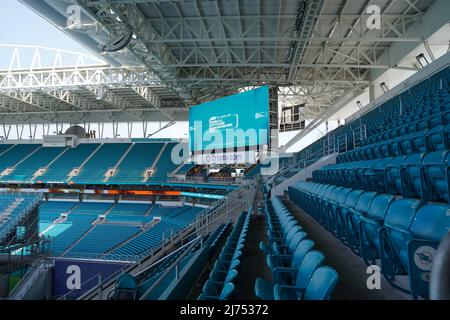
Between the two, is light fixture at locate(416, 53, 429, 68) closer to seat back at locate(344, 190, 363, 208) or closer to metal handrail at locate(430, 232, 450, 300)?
seat back at locate(344, 190, 363, 208)

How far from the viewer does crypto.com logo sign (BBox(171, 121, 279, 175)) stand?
545 inches

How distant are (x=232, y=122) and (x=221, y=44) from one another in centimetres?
378

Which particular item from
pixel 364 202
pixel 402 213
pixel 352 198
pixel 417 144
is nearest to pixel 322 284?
A: pixel 402 213

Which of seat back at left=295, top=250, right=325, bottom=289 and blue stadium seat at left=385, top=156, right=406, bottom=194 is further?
blue stadium seat at left=385, top=156, right=406, bottom=194

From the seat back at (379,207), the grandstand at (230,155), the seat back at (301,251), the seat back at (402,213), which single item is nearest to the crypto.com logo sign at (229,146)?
the grandstand at (230,155)

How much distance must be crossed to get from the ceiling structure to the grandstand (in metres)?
0.08

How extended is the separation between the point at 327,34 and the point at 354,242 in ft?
34.7

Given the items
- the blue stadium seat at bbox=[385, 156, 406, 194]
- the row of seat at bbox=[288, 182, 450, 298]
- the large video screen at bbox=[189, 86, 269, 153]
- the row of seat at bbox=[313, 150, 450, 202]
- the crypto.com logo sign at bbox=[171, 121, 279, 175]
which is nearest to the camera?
the row of seat at bbox=[288, 182, 450, 298]

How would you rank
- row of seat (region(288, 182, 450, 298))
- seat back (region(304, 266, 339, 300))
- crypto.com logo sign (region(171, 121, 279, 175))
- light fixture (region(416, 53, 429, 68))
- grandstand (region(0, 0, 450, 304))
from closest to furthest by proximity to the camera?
seat back (region(304, 266, 339, 300)) → row of seat (region(288, 182, 450, 298)) → grandstand (region(0, 0, 450, 304)) → light fixture (region(416, 53, 429, 68)) → crypto.com logo sign (region(171, 121, 279, 175))

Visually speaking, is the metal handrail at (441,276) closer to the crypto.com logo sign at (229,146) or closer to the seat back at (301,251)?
the seat back at (301,251)

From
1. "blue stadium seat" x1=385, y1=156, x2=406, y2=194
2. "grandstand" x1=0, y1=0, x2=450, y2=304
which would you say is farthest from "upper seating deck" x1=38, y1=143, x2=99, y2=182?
"blue stadium seat" x1=385, y1=156, x2=406, y2=194

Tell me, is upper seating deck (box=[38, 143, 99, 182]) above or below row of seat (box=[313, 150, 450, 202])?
above

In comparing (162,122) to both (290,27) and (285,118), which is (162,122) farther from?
(290,27)

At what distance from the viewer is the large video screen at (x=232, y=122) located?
13461mm
